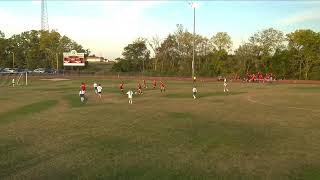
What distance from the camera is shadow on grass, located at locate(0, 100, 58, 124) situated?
2470 centimetres

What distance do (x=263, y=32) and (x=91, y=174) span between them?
8318 centimetres

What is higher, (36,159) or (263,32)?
(263,32)

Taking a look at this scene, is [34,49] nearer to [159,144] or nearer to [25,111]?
[25,111]

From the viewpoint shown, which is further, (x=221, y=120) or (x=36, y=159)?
(x=221, y=120)

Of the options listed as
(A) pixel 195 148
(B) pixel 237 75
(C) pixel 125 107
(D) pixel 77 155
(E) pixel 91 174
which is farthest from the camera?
(B) pixel 237 75

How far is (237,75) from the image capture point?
8706 centimetres

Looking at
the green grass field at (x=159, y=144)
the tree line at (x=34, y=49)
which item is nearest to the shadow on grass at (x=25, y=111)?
the green grass field at (x=159, y=144)

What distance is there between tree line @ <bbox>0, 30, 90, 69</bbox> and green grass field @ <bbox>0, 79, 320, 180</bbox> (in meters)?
97.3

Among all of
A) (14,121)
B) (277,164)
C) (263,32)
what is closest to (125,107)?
(14,121)

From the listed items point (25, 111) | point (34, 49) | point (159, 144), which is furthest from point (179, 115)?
point (34, 49)

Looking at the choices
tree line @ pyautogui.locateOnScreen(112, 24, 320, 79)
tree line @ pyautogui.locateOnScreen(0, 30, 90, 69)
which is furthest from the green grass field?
tree line @ pyautogui.locateOnScreen(0, 30, 90, 69)

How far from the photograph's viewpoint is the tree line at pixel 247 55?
3381 inches

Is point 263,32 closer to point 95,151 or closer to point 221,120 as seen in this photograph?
point 221,120

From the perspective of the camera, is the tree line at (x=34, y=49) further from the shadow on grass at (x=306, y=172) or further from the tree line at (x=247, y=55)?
the shadow on grass at (x=306, y=172)
